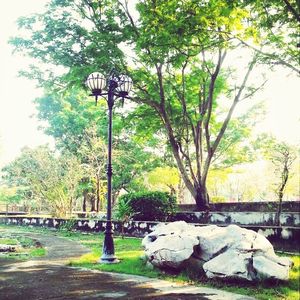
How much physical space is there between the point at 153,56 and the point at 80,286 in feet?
30.6

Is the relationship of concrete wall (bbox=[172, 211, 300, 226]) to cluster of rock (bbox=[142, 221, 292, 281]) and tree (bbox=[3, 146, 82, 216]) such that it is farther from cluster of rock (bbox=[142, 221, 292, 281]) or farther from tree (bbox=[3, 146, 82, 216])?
cluster of rock (bbox=[142, 221, 292, 281])

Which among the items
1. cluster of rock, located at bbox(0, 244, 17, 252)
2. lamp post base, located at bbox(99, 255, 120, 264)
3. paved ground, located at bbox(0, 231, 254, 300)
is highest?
cluster of rock, located at bbox(0, 244, 17, 252)

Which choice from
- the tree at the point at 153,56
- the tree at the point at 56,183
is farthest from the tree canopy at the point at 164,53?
the tree at the point at 56,183

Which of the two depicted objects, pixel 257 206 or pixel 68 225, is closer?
pixel 68 225

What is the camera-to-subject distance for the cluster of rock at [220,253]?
5883 mm

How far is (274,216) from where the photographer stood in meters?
13.8

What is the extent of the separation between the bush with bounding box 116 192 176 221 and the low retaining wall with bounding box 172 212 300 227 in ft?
3.04

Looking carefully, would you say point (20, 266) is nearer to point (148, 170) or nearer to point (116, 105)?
point (116, 105)

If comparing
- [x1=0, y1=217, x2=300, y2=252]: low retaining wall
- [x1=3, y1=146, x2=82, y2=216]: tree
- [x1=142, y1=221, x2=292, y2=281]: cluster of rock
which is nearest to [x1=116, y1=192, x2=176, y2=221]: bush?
[x1=0, y1=217, x2=300, y2=252]: low retaining wall

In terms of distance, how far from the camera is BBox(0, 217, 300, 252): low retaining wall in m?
8.50

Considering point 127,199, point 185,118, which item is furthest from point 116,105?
point 127,199

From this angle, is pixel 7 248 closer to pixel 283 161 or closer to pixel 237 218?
pixel 283 161

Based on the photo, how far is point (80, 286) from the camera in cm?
594

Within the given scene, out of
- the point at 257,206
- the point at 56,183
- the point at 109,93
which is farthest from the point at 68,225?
the point at 109,93
